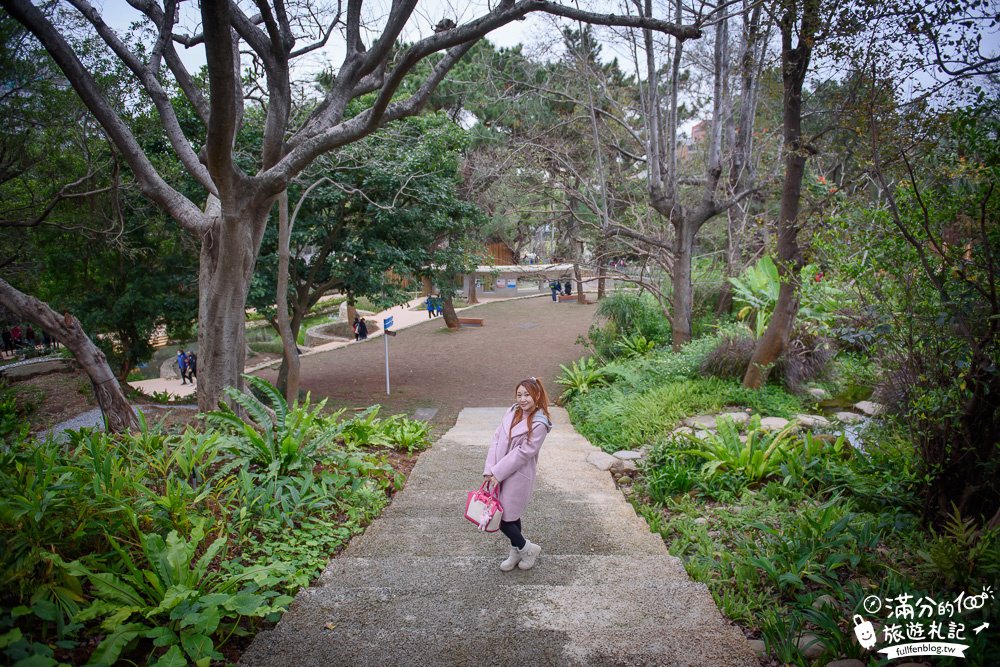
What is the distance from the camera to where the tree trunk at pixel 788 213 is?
7.43 meters

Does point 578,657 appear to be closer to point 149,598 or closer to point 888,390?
point 149,598

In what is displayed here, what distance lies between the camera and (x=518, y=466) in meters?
3.91

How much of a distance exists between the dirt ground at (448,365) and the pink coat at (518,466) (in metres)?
7.33

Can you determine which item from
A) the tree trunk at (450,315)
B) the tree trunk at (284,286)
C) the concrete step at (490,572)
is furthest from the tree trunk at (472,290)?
the concrete step at (490,572)

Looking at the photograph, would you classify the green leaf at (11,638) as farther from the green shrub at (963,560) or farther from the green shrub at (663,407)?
the green shrub at (663,407)

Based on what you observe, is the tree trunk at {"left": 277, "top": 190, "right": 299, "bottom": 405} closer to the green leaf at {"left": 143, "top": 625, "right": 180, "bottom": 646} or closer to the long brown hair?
the long brown hair

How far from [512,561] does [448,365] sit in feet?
48.2

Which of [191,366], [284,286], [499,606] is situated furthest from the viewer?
[191,366]

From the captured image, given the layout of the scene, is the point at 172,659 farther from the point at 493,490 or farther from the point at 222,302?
the point at 222,302

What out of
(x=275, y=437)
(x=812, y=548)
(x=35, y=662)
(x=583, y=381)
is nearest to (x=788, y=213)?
(x=583, y=381)

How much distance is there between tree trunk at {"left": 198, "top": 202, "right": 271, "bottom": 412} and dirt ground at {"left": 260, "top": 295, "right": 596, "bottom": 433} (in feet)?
16.2

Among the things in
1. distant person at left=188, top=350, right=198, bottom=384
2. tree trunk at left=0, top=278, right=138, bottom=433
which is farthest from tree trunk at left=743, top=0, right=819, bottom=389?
distant person at left=188, top=350, right=198, bottom=384

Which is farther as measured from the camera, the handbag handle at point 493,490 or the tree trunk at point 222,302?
the tree trunk at point 222,302

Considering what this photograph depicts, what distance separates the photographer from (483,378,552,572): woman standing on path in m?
3.89
